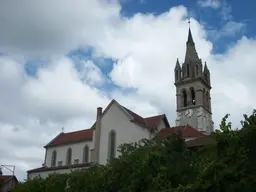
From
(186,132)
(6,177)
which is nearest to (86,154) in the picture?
(186,132)

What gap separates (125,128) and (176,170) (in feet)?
73.5

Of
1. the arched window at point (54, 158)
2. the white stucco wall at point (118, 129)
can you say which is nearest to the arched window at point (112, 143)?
the white stucco wall at point (118, 129)

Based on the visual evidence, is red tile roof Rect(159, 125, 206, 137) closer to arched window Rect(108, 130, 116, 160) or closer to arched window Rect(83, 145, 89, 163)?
arched window Rect(108, 130, 116, 160)

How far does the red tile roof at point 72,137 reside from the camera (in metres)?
56.9

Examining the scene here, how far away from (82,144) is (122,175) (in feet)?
92.6

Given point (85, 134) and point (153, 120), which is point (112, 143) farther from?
point (85, 134)

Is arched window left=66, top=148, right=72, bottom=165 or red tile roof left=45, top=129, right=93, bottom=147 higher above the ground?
red tile roof left=45, top=129, right=93, bottom=147

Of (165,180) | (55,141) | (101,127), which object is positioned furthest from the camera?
(55,141)

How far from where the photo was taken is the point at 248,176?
18062 mm

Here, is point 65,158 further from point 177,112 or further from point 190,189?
point 190,189

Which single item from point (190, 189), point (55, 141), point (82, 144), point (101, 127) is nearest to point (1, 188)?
point (55, 141)

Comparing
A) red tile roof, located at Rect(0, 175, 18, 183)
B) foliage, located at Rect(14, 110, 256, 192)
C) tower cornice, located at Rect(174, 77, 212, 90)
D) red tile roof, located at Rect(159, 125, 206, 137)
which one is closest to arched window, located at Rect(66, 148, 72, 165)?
foliage, located at Rect(14, 110, 256, 192)

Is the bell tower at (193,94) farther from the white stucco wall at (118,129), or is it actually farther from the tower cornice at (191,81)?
the white stucco wall at (118,129)

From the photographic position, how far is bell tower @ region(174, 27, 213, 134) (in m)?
75.4
